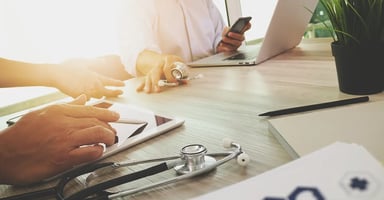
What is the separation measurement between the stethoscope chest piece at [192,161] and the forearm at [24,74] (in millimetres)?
680

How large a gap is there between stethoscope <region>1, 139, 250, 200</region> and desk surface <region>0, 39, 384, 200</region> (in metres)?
0.01

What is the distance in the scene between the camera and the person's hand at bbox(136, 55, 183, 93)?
97cm

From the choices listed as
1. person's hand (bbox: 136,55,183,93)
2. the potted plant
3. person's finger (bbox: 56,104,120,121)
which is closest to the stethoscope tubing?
person's finger (bbox: 56,104,120,121)

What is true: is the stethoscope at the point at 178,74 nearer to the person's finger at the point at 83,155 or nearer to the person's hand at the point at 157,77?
the person's hand at the point at 157,77

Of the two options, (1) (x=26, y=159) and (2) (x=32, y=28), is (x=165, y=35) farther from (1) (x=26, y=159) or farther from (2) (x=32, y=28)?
(1) (x=26, y=159)

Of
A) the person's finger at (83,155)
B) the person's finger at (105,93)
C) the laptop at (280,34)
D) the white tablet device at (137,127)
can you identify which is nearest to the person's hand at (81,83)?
the person's finger at (105,93)

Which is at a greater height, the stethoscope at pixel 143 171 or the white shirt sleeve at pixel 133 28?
the white shirt sleeve at pixel 133 28

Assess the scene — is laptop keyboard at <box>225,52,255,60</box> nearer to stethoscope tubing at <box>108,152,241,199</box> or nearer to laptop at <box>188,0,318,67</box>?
laptop at <box>188,0,318,67</box>

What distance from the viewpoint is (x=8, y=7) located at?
183cm

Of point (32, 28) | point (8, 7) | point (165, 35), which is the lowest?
point (165, 35)

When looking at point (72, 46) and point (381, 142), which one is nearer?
point (381, 142)

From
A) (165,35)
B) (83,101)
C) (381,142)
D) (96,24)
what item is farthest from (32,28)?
(381,142)

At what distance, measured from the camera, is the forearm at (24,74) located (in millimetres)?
973

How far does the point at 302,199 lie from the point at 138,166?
27cm
